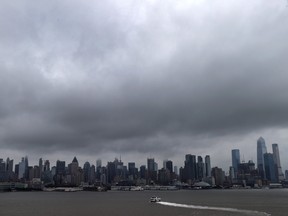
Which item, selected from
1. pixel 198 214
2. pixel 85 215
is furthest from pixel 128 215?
pixel 198 214

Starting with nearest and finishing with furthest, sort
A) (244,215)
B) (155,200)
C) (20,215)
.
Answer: (244,215) → (20,215) → (155,200)

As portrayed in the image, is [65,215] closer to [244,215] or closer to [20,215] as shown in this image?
[20,215]

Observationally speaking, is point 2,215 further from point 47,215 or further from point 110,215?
point 110,215

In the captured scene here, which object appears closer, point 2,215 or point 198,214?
point 198,214

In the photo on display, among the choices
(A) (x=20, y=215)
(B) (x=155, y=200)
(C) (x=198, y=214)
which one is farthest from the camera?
(B) (x=155, y=200)

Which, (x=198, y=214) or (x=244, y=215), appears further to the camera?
(x=198, y=214)

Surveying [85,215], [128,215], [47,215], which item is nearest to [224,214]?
[128,215]

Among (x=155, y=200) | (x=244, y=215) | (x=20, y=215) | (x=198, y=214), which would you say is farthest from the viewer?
(x=155, y=200)

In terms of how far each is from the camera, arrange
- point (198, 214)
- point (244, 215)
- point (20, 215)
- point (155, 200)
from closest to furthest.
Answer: point (244, 215)
point (198, 214)
point (20, 215)
point (155, 200)
